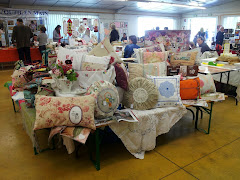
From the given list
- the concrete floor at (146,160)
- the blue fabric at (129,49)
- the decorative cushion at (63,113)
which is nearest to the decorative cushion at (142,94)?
the concrete floor at (146,160)

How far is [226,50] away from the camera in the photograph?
15.2 ft

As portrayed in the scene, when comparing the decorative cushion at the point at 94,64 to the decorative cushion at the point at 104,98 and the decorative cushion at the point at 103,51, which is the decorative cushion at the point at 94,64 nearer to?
the decorative cushion at the point at 103,51

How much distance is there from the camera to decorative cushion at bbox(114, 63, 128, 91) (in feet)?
8.13

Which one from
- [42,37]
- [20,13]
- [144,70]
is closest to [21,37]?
[42,37]

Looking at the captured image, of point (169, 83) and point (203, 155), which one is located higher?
point (169, 83)

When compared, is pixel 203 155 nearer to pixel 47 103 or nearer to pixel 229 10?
pixel 47 103

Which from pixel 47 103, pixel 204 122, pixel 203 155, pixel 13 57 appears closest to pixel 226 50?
pixel 204 122

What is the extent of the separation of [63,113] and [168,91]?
1271 mm

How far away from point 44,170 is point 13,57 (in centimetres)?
664

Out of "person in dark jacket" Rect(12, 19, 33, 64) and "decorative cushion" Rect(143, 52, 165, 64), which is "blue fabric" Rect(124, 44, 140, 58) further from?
"person in dark jacket" Rect(12, 19, 33, 64)

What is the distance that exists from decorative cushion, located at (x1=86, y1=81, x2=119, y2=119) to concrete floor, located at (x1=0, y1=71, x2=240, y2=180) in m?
0.54

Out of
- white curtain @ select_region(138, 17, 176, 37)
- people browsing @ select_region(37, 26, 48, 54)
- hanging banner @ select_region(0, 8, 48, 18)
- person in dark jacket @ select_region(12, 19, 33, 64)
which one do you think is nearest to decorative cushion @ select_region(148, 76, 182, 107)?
person in dark jacket @ select_region(12, 19, 33, 64)

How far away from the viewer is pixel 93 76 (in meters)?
2.51

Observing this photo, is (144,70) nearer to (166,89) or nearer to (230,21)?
(166,89)
